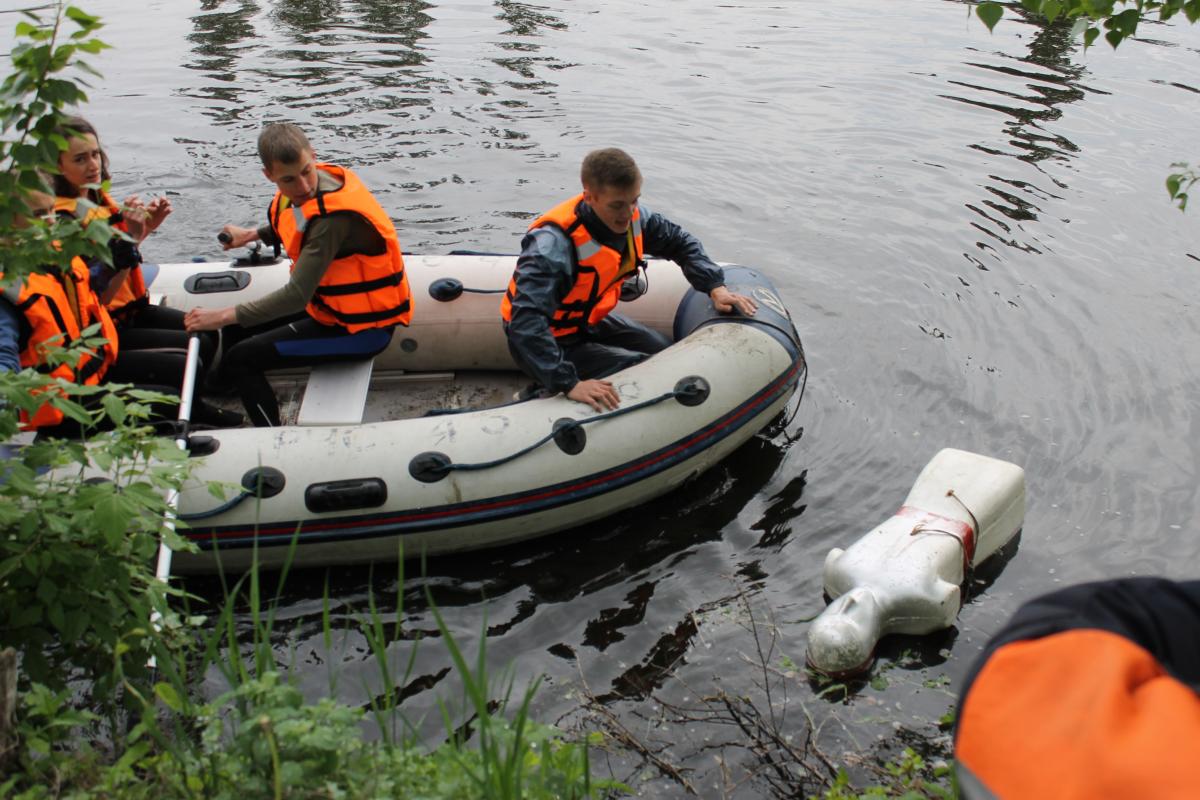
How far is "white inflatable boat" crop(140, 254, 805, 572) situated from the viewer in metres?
4.08

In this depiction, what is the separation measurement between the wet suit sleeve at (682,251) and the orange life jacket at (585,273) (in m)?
0.11

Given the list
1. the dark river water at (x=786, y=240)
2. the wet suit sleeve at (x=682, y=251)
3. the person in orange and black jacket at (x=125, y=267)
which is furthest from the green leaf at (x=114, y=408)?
the wet suit sleeve at (x=682, y=251)

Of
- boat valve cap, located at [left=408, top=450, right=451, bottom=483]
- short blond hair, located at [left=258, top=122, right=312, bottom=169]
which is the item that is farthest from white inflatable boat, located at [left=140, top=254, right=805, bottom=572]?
short blond hair, located at [left=258, top=122, right=312, bottom=169]

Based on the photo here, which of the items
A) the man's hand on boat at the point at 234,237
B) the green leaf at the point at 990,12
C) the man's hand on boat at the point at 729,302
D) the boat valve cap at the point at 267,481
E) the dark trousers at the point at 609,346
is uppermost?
the green leaf at the point at 990,12

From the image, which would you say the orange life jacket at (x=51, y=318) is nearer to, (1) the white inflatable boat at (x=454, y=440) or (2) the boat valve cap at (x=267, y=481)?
(1) the white inflatable boat at (x=454, y=440)

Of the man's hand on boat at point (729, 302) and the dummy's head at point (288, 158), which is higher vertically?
the dummy's head at point (288, 158)

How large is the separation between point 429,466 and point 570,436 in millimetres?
555

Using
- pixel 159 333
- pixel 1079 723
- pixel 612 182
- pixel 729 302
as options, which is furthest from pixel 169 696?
pixel 729 302

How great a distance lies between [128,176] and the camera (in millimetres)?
7590

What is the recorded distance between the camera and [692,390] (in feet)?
14.6

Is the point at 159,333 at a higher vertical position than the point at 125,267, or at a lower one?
lower

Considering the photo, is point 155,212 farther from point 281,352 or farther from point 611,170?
point 611,170

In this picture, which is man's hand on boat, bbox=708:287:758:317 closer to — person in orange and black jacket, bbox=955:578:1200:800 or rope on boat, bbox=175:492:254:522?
rope on boat, bbox=175:492:254:522

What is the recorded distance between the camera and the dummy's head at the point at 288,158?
401 centimetres
